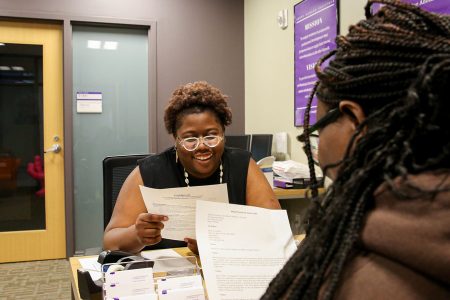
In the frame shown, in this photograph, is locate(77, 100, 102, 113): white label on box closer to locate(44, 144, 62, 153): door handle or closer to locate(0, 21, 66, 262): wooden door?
locate(0, 21, 66, 262): wooden door

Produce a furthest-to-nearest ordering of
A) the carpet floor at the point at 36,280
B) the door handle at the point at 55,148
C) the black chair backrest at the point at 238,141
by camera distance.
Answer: the door handle at the point at 55,148
the black chair backrest at the point at 238,141
the carpet floor at the point at 36,280

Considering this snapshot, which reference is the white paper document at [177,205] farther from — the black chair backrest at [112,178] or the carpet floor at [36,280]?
the carpet floor at [36,280]

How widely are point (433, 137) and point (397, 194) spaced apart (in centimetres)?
10

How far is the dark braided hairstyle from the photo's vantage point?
52cm

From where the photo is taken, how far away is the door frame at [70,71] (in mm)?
3422

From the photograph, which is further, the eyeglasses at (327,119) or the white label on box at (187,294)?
the white label on box at (187,294)

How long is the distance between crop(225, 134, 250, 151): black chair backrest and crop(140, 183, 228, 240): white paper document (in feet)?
5.70

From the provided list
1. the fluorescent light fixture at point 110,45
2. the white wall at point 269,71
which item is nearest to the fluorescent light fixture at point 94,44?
the fluorescent light fixture at point 110,45

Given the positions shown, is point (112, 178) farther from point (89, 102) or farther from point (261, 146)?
point (89, 102)

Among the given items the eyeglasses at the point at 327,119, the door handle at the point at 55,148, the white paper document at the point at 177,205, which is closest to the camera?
the eyeglasses at the point at 327,119

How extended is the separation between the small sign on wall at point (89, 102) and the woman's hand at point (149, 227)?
253 centimetres

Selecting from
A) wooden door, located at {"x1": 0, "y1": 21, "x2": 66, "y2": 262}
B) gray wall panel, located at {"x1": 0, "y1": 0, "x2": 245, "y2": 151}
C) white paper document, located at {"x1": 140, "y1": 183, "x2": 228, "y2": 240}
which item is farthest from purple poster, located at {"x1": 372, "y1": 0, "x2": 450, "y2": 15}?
wooden door, located at {"x1": 0, "y1": 21, "x2": 66, "y2": 262}

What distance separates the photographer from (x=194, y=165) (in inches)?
63.1

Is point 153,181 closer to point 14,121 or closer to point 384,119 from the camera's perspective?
point 384,119
